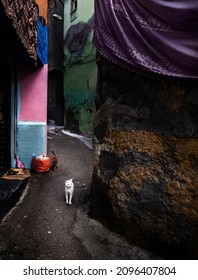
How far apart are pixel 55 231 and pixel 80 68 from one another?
12.5m

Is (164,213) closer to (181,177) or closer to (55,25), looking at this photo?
(181,177)

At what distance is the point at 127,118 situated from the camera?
13.8ft

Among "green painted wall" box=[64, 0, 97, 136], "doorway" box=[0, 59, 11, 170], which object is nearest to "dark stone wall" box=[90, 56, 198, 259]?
"doorway" box=[0, 59, 11, 170]

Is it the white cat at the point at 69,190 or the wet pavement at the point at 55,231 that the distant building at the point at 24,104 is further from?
the white cat at the point at 69,190

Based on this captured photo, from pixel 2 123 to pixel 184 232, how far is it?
19.0 feet

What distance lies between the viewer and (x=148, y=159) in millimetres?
3945

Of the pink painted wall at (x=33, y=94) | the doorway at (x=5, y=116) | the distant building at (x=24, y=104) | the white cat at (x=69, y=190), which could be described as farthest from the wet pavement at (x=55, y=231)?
the pink painted wall at (x=33, y=94)

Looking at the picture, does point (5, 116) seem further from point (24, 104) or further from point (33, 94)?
point (33, 94)

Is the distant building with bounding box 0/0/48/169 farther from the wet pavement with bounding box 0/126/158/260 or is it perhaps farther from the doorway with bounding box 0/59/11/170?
the wet pavement with bounding box 0/126/158/260

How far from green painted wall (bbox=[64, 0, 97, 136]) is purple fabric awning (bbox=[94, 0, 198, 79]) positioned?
9428 millimetres

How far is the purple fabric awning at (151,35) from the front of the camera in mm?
3264

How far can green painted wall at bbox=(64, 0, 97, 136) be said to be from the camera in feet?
46.0

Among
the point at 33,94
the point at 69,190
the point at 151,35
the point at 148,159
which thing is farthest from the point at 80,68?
the point at 148,159
